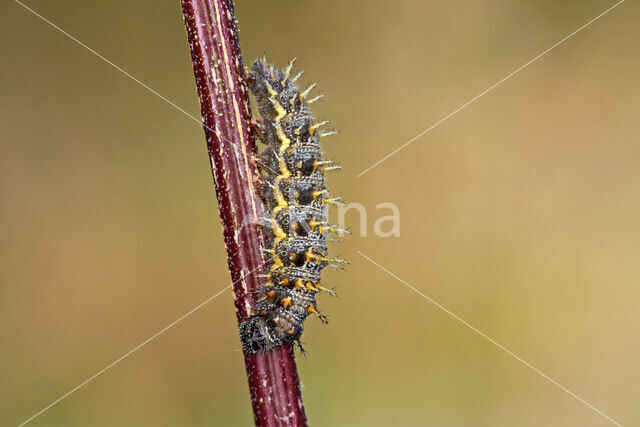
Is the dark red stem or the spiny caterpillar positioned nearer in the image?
the dark red stem

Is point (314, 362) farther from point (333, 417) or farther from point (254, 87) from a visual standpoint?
point (254, 87)

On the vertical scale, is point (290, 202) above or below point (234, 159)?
above

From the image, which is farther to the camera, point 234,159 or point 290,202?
point 290,202

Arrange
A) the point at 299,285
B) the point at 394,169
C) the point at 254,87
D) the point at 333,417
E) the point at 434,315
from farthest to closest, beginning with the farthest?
the point at 394,169
the point at 434,315
the point at 333,417
the point at 254,87
the point at 299,285

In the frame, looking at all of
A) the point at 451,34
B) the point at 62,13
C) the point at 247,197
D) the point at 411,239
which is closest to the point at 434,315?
the point at 411,239
